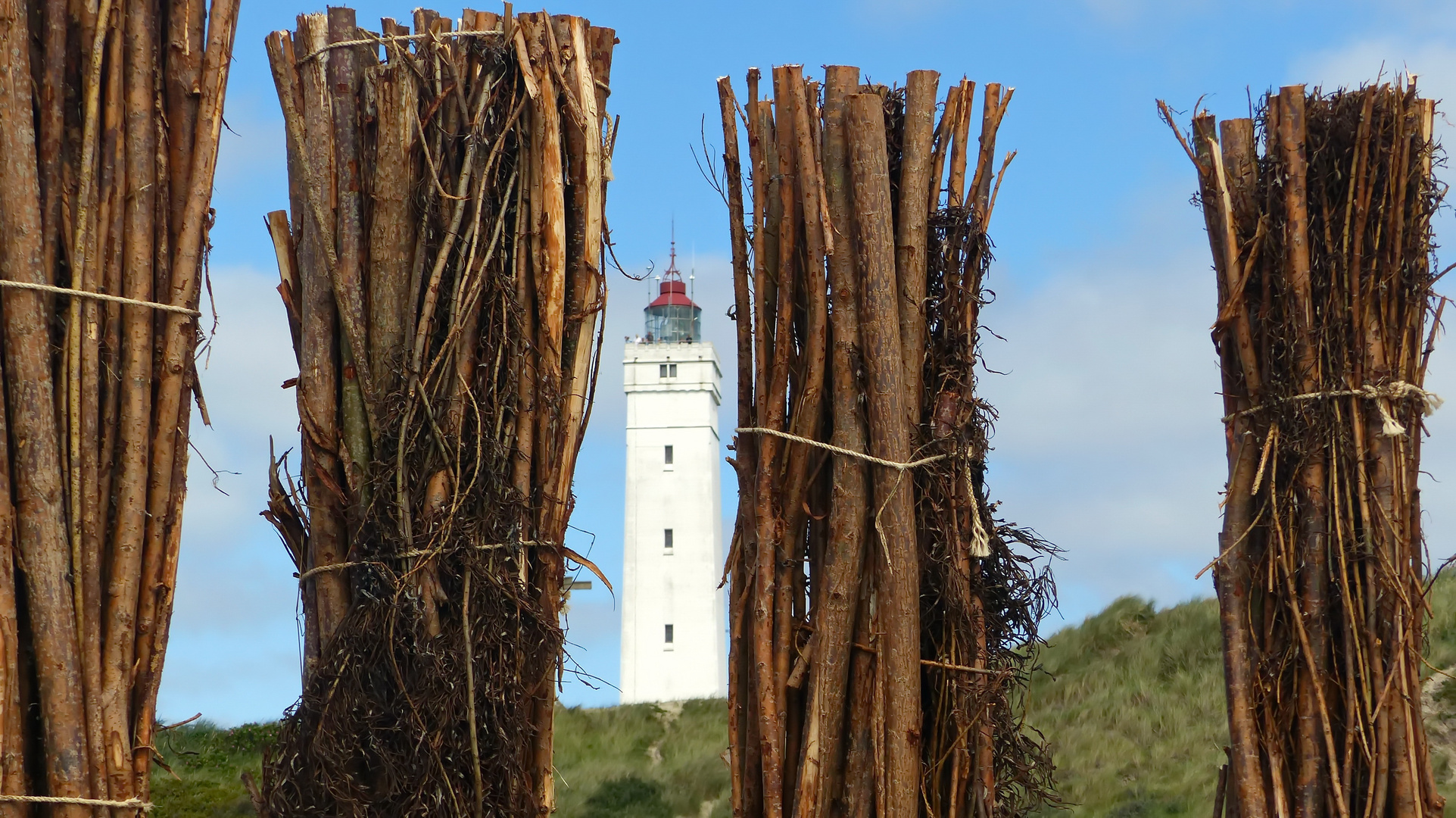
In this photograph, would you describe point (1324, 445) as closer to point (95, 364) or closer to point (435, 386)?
point (435, 386)

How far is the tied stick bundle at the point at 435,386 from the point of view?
405 cm

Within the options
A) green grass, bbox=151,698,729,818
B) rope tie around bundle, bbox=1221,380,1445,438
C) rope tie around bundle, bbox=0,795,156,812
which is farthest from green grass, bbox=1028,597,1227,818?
rope tie around bundle, bbox=0,795,156,812

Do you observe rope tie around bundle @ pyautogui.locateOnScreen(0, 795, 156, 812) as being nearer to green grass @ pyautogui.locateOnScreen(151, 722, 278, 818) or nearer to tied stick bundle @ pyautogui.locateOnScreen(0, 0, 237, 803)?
tied stick bundle @ pyautogui.locateOnScreen(0, 0, 237, 803)

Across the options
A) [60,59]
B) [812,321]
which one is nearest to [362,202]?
[60,59]

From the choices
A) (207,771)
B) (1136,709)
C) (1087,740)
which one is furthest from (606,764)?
(1136,709)

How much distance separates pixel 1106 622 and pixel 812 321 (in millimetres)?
9440

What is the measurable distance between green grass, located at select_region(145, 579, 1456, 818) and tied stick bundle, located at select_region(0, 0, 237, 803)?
4878mm

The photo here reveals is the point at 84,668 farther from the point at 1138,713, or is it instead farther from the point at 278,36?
the point at 1138,713

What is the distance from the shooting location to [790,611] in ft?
14.5

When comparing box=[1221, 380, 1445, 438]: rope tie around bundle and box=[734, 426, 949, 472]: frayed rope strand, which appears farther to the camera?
box=[1221, 380, 1445, 438]: rope tie around bundle

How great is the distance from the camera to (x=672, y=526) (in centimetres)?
3128

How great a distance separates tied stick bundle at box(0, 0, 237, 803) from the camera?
3900 mm

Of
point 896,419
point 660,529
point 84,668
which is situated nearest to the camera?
point 84,668

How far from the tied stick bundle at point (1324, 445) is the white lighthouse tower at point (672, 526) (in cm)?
2531
